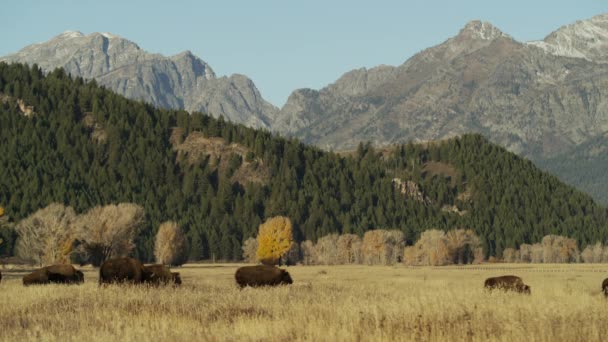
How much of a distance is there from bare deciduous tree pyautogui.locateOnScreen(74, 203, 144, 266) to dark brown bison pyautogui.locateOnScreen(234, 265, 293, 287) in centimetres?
9518

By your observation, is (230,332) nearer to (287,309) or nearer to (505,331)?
(287,309)

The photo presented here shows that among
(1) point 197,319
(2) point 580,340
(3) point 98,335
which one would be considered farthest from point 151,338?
(2) point 580,340

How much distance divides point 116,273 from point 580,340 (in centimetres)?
2911

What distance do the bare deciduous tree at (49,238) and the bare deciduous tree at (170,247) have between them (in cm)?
3102

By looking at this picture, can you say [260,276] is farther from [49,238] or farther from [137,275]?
[49,238]

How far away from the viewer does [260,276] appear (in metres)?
42.8

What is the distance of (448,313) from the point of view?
2156cm

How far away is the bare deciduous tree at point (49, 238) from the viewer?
12731 centimetres

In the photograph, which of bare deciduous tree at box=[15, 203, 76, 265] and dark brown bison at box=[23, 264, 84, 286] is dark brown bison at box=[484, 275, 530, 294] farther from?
bare deciduous tree at box=[15, 203, 76, 265]

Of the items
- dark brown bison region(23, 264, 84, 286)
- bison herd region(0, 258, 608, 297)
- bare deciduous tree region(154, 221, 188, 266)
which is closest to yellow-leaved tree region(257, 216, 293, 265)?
bare deciduous tree region(154, 221, 188, 266)

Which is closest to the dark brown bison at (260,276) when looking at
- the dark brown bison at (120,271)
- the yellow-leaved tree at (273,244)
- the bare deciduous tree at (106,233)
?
the dark brown bison at (120,271)

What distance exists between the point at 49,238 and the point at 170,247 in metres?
43.7

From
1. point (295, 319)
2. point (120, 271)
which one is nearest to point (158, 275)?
point (120, 271)

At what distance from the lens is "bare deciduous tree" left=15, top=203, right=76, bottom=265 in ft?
418
